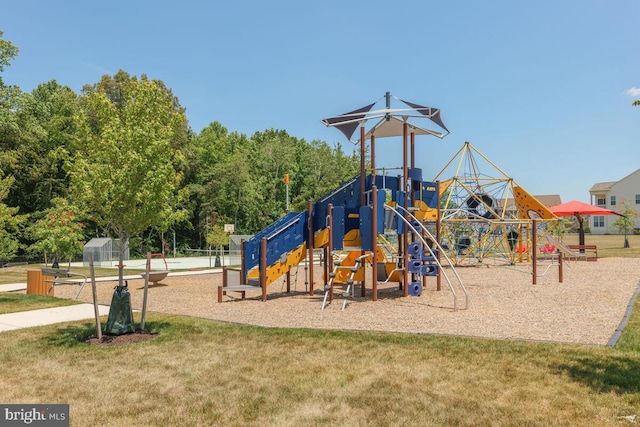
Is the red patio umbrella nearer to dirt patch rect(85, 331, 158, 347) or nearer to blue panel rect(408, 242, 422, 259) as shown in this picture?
blue panel rect(408, 242, 422, 259)

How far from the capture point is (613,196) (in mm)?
66250

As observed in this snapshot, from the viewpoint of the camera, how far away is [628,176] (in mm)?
64875

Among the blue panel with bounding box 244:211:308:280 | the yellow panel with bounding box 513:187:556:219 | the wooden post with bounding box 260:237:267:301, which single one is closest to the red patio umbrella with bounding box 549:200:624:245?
the yellow panel with bounding box 513:187:556:219

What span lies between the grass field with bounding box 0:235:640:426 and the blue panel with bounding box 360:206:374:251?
465 cm

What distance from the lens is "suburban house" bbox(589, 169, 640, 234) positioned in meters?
64.1

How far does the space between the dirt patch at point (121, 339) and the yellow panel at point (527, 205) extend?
21.5 meters

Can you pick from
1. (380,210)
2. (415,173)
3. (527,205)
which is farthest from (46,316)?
(527,205)

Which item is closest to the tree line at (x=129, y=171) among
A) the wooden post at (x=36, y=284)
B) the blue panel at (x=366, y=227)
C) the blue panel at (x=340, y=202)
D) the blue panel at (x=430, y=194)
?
the wooden post at (x=36, y=284)

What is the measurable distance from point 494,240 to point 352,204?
41.7ft

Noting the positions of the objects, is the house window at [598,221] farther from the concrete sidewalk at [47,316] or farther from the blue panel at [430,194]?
A: the concrete sidewalk at [47,316]

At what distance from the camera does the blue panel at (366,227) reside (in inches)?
489

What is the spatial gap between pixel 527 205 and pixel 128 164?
22267mm

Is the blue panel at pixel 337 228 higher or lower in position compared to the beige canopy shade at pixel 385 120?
lower

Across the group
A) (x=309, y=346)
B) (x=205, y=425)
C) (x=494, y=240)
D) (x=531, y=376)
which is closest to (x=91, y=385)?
(x=205, y=425)
